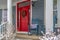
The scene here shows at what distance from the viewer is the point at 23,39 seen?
1059 centimetres

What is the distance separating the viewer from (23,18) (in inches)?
518

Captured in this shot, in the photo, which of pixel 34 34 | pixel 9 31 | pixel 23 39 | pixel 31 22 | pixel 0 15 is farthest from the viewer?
pixel 0 15

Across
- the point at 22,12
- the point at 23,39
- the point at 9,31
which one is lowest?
the point at 23,39

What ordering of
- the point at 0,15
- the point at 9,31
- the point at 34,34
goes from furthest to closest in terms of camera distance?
the point at 0,15 < the point at 34,34 < the point at 9,31

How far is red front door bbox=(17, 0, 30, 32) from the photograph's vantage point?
13.0m

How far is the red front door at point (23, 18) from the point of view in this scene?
1299 cm

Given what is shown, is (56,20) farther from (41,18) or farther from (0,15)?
(0,15)

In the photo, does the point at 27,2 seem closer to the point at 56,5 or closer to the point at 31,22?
the point at 31,22

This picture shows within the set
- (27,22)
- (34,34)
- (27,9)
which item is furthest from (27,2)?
(34,34)

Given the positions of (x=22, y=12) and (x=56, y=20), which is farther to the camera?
(x=22, y=12)

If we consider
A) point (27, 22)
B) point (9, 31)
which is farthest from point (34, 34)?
point (9, 31)

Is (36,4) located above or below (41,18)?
above

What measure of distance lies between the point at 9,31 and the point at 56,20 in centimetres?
482

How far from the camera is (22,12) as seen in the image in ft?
43.2
